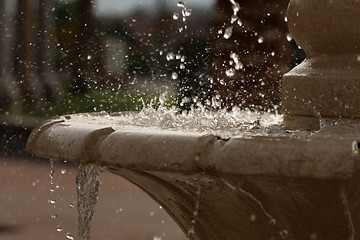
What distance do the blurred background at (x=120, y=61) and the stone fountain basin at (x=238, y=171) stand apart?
5735 millimetres

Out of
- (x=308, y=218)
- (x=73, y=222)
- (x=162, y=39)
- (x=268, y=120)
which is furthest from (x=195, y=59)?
(x=308, y=218)

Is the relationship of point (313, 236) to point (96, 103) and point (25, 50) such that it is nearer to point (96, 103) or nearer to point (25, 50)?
point (96, 103)

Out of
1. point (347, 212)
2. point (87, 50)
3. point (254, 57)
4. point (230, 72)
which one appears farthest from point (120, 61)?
point (347, 212)

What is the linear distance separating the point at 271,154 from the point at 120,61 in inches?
540

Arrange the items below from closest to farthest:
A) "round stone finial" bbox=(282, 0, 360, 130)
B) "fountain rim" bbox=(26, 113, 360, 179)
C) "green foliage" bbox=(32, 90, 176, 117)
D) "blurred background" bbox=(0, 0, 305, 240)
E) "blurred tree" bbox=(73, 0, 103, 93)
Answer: "fountain rim" bbox=(26, 113, 360, 179) < "round stone finial" bbox=(282, 0, 360, 130) < "blurred background" bbox=(0, 0, 305, 240) < "green foliage" bbox=(32, 90, 176, 117) < "blurred tree" bbox=(73, 0, 103, 93)

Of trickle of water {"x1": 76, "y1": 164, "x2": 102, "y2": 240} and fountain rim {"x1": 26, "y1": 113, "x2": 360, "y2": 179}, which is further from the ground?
fountain rim {"x1": 26, "y1": 113, "x2": 360, "y2": 179}

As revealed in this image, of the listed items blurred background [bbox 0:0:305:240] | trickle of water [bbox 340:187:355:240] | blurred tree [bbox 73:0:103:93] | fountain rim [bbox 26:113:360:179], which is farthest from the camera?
blurred tree [bbox 73:0:103:93]

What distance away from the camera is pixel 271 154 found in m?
1.56

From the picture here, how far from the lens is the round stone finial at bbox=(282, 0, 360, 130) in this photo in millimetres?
2090

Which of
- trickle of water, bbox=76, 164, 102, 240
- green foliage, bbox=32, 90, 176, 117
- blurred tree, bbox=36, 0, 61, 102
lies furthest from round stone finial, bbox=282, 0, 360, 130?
blurred tree, bbox=36, 0, 61, 102

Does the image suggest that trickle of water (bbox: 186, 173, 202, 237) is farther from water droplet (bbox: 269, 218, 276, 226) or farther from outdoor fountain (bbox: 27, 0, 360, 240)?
water droplet (bbox: 269, 218, 276, 226)

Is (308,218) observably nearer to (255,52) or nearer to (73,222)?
(73,222)

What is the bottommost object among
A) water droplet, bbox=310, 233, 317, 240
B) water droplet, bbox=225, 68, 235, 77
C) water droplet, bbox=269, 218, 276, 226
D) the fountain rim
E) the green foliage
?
the green foliage

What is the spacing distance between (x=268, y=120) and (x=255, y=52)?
7.82 m
